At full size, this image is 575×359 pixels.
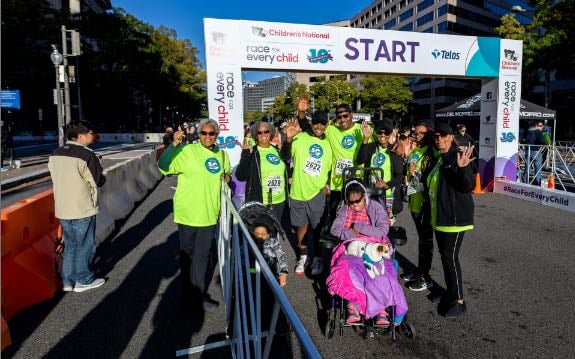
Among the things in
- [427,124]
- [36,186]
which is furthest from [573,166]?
[36,186]

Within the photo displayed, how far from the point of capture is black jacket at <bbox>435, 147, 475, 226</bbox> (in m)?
3.63

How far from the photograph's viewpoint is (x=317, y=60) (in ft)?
28.3

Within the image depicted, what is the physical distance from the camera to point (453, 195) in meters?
3.75

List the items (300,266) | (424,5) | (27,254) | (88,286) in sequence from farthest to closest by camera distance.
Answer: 1. (424,5)
2. (300,266)
3. (88,286)
4. (27,254)

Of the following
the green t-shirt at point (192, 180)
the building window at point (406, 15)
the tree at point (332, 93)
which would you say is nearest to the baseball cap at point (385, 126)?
the green t-shirt at point (192, 180)

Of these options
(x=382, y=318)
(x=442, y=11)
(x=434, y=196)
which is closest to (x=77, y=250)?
(x=382, y=318)

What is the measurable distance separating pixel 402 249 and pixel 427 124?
219 centimetres

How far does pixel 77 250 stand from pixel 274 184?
241 centimetres

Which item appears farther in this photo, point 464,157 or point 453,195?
point 453,195

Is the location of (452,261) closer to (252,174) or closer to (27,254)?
(252,174)

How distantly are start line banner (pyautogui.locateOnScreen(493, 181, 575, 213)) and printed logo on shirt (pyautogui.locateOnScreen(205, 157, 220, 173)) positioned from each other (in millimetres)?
8294

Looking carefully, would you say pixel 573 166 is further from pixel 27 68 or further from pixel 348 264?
pixel 27 68

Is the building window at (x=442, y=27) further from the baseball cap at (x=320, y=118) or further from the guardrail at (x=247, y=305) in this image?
the guardrail at (x=247, y=305)

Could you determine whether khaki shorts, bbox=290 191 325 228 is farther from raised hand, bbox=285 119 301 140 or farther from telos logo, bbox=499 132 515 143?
telos logo, bbox=499 132 515 143
